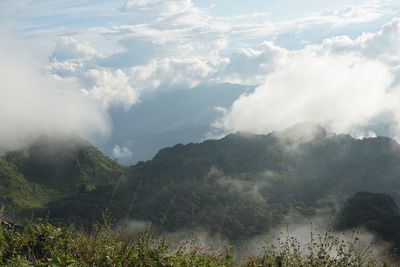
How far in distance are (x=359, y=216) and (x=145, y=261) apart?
123 m

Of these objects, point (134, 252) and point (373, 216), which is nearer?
point (134, 252)

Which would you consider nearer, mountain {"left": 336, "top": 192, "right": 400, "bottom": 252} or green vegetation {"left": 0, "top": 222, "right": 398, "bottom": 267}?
green vegetation {"left": 0, "top": 222, "right": 398, "bottom": 267}

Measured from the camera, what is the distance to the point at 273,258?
9.82 metres

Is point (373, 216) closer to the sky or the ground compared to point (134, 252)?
closer to the sky

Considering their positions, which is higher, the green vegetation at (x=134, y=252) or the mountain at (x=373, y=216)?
the mountain at (x=373, y=216)

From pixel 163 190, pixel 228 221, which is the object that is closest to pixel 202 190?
pixel 163 190

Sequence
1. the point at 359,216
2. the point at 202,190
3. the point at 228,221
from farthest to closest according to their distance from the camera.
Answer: the point at 202,190 → the point at 228,221 → the point at 359,216

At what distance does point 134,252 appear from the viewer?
32.4 feet

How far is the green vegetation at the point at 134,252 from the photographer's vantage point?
9.30 metres

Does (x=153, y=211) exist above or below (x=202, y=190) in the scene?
below

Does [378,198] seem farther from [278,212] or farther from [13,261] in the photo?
[13,261]

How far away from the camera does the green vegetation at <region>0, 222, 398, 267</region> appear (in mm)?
9305

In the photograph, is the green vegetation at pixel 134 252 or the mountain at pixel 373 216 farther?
the mountain at pixel 373 216

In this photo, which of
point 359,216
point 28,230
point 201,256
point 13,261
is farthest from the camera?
point 359,216
